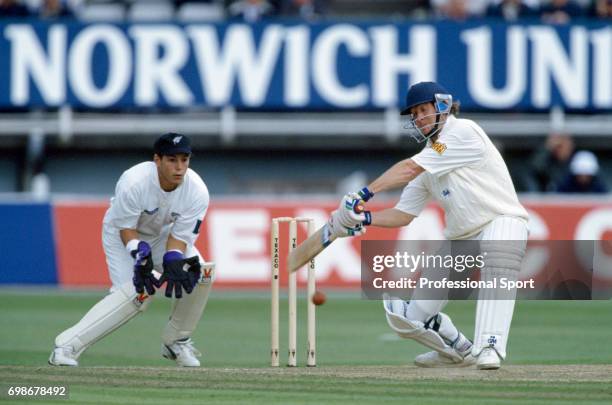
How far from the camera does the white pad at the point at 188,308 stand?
8000 mm

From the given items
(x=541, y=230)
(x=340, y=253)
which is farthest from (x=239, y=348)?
(x=541, y=230)

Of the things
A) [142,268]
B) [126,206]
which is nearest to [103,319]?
[142,268]

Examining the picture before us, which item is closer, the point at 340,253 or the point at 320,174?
the point at 340,253

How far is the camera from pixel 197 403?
20.2 feet

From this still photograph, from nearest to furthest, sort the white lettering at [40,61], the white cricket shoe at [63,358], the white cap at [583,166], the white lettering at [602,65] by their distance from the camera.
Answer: the white cricket shoe at [63,358], the white cap at [583,166], the white lettering at [602,65], the white lettering at [40,61]

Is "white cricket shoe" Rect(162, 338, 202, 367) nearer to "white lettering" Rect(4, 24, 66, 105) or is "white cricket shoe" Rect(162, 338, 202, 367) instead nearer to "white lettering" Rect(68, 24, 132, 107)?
"white lettering" Rect(68, 24, 132, 107)

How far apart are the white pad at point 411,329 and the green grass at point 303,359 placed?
21 cm

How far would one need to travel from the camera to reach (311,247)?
24.2 ft

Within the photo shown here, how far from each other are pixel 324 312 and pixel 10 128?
5.92m

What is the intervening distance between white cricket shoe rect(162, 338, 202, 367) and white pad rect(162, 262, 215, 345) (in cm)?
4

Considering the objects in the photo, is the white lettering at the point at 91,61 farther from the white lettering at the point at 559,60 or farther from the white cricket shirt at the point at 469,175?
the white cricket shirt at the point at 469,175

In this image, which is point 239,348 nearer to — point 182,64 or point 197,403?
point 197,403

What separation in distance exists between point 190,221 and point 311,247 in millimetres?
952

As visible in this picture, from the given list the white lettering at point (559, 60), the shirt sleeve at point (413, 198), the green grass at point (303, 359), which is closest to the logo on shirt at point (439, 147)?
the shirt sleeve at point (413, 198)
